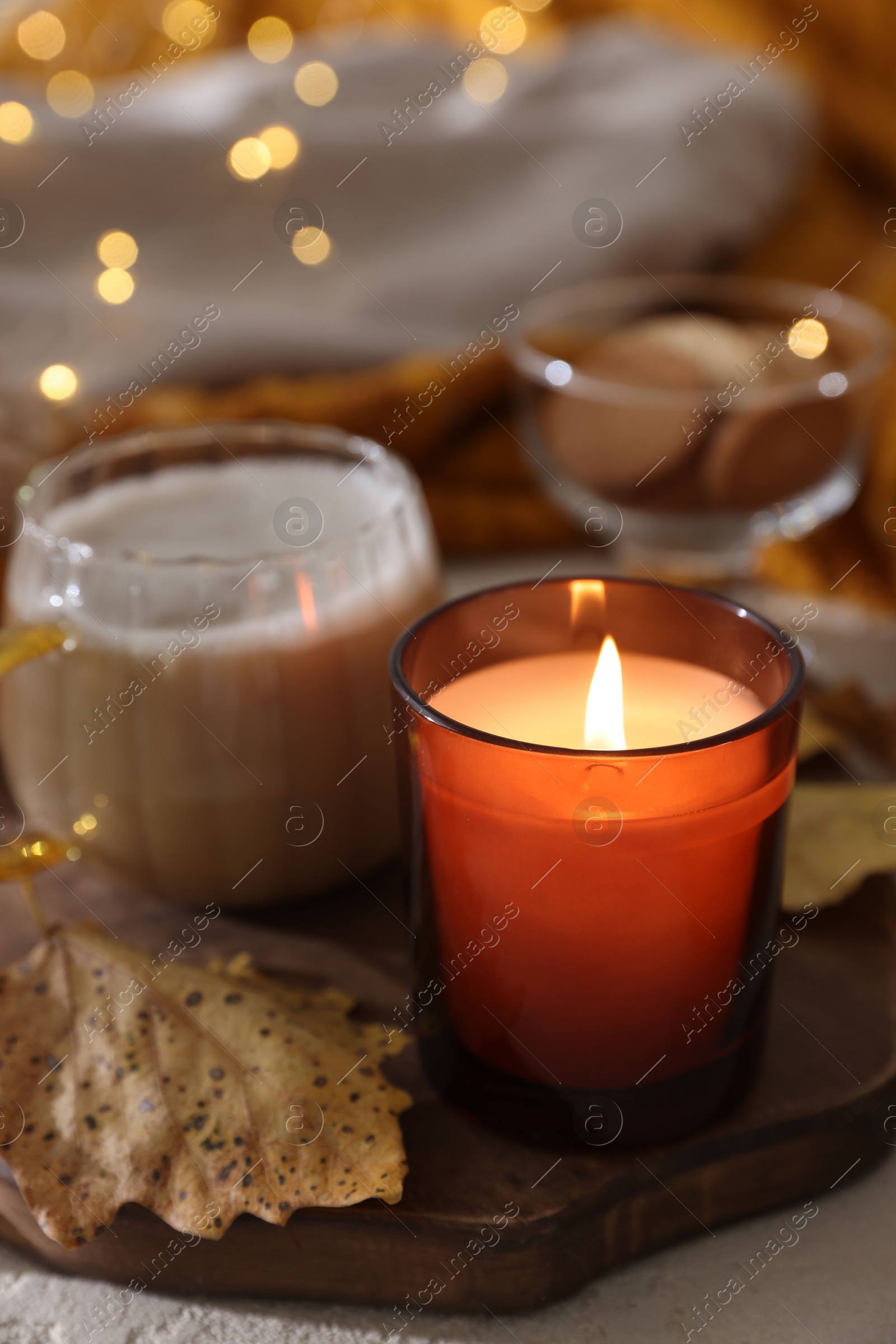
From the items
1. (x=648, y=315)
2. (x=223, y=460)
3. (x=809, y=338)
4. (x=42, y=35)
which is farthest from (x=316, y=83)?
(x=223, y=460)

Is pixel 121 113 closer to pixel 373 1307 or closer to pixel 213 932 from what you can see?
pixel 213 932

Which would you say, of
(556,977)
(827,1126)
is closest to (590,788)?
(556,977)

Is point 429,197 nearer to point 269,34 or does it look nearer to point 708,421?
point 269,34

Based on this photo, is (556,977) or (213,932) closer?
A: (556,977)

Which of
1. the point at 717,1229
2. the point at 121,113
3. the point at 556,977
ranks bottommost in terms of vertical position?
the point at 717,1229

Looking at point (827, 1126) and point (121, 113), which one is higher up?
point (121, 113)

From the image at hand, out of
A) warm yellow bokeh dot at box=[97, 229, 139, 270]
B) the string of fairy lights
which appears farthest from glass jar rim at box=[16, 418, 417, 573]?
warm yellow bokeh dot at box=[97, 229, 139, 270]
